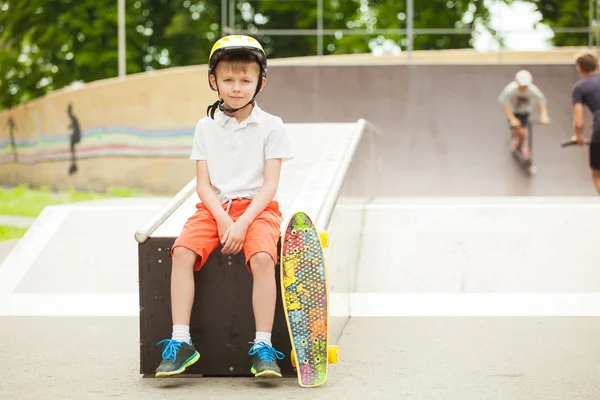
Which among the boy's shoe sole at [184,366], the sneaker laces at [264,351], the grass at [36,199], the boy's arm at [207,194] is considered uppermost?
the boy's arm at [207,194]

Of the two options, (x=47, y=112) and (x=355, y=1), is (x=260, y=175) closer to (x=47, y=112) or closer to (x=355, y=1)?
(x=47, y=112)

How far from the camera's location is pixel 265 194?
5.59 metres

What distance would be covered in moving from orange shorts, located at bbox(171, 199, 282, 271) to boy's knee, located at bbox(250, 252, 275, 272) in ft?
0.05

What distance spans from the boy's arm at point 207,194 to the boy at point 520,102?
1116 centimetres

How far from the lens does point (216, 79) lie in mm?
5711

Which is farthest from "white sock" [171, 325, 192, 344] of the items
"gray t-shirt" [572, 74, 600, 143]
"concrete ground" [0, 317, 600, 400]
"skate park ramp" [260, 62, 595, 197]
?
"skate park ramp" [260, 62, 595, 197]

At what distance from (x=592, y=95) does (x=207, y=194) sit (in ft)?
23.8

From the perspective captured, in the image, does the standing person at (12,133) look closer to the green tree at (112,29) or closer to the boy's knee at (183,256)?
the green tree at (112,29)

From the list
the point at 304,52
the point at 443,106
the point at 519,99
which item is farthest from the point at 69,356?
the point at 304,52

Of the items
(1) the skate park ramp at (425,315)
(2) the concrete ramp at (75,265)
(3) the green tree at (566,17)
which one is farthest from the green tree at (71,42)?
(2) the concrete ramp at (75,265)

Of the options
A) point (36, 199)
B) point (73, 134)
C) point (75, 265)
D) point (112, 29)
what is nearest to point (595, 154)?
point (75, 265)

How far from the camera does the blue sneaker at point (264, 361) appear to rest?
530 cm

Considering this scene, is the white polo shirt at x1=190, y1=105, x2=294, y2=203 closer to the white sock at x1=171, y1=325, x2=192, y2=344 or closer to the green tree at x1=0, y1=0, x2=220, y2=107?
the white sock at x1=171, y1=325, x2=192, y2=344

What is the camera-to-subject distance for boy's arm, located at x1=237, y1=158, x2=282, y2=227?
5.46 meters
